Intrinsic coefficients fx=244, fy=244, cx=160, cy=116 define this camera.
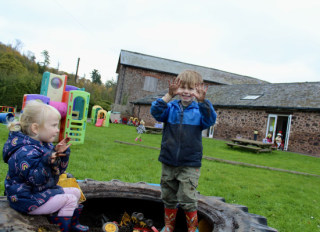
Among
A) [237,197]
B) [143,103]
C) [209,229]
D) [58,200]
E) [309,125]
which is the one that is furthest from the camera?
[143,103]

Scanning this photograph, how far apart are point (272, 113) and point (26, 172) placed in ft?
52.4

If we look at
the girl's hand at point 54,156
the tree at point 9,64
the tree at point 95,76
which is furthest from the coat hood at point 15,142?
the tree at point 95,76

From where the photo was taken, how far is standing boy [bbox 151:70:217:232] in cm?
218

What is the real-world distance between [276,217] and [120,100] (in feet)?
78.7

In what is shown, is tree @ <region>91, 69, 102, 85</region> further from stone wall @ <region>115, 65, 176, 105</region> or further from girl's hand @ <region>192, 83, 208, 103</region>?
girl's hand @ <region>192, 83, 208, 103</region>

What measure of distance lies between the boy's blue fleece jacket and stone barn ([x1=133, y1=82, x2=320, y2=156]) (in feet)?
44.8

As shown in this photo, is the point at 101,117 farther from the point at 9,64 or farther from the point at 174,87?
the point at 9,64

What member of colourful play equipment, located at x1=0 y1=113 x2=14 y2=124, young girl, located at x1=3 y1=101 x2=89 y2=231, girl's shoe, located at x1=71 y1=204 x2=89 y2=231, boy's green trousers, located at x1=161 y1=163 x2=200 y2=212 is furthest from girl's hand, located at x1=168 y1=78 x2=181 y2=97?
colourful play equipment, located at x1=0 y1=113 x2=14 y2=124

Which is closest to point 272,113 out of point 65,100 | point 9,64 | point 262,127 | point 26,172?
point 262,127

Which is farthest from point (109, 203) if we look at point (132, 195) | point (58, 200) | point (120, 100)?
point (120, 100)

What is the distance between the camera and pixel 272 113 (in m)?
15.4

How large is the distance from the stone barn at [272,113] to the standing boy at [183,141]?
13667mm

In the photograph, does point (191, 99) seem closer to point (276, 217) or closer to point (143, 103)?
point (276, 217)

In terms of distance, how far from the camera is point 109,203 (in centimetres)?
257
